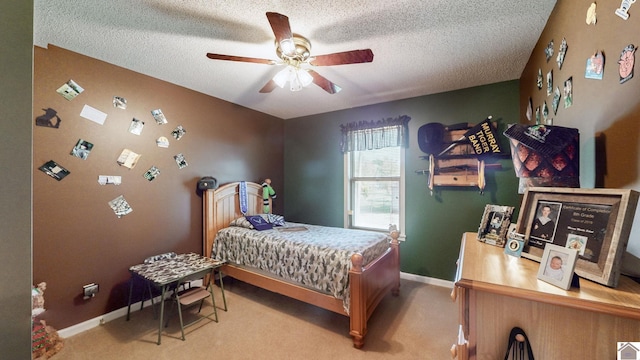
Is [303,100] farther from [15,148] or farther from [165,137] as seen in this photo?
[15,148]

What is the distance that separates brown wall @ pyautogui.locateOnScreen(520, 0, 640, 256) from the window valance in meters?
1.96

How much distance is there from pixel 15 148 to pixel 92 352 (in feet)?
7.16

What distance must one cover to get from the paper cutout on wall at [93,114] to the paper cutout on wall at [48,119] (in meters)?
0.17

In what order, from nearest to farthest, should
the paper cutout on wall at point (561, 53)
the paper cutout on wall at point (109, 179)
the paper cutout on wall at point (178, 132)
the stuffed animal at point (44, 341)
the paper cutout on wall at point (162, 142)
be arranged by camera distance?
the paper cutout on wall at point (561, 53) → the stuffed animal at point (44, 341) → the paper cutout on wall at point (109, 179) → the paper cutout on wall at point (162, 142) → the paper cutout on wall at point (178, 132)

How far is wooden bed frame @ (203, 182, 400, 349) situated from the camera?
200 cm

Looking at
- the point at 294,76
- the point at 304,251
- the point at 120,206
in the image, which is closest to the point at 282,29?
the point at 294,76

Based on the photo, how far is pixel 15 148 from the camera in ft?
2.16

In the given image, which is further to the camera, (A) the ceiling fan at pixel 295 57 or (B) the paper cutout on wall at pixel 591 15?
(A) the ceiling fan at pixel 295 57

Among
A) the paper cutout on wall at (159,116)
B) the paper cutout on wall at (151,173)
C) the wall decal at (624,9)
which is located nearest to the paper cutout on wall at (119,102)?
the paper cutout on wall at (159,116)

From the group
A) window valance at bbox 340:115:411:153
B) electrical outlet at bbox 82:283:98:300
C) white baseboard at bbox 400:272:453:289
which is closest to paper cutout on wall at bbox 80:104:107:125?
electrical outlet at bbox 82:283:98:300

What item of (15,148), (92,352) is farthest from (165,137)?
(15,148)

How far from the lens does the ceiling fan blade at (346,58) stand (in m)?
1.69

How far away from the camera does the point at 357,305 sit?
6.55 ft

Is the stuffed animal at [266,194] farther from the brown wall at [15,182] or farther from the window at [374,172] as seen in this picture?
the brown wall at [15,182]
